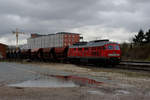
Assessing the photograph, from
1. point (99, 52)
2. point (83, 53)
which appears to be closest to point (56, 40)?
point (83, 53)

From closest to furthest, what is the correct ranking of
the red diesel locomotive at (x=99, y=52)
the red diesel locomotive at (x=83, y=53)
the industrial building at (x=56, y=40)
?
the red diesel locomotive at (x=99, y=52) → the red diesel locomotive at (x=83, y=53) → the industrial building at (x=56, y=40)

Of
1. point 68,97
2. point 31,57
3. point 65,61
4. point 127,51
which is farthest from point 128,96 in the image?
point 127,51

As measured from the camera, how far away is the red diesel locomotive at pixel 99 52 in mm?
23680

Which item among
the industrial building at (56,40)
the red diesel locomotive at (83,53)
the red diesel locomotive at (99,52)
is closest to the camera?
the red diesel locomotive at (99,52)

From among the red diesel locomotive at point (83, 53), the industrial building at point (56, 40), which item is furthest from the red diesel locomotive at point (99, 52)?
the industrial building at point (56, 40)

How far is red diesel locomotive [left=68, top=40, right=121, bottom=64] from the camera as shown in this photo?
77.7ft

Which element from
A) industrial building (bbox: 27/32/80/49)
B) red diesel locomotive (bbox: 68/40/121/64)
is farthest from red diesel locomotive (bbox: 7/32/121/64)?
industrial building (bbox: 27/32/80/49)

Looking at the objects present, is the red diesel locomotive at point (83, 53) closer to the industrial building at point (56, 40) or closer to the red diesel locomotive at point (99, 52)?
the red diesel locomotive at point (99, 52)

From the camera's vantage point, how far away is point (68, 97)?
23.1ft

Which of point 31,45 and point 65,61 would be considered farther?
point 31,45

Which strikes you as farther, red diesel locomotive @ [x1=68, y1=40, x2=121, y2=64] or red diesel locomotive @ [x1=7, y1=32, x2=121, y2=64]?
red diesel locomotive @ [x1=7, y1=32, x2=121, y2=64]

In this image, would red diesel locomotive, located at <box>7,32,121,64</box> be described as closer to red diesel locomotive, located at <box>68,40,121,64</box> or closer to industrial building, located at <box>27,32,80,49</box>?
red diesel locomotive, located at <box>68,40,121,64</box>

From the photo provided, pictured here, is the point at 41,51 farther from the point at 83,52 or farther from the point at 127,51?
the point at 127,51

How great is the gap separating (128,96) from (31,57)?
4326 centimetres
